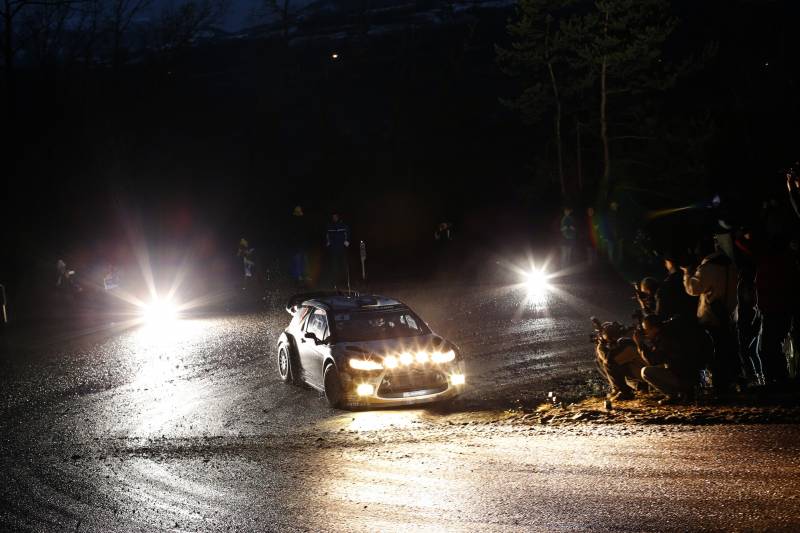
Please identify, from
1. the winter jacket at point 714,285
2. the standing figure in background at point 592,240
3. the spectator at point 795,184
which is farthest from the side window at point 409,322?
the standing figure in background at point 592,240

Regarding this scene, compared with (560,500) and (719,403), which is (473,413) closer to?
(719,403)

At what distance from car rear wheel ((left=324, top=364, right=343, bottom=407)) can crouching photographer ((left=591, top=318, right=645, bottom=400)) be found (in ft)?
11.6

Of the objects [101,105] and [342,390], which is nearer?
[342,390]

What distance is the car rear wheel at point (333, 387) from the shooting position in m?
12.6

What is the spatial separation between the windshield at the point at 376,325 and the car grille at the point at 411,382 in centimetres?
100

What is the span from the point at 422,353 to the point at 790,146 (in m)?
19.1

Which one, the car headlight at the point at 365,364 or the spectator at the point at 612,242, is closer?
the car headlight at the point at 365,364

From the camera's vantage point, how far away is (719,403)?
1054 cm

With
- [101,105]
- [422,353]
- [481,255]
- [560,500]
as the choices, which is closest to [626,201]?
[481,255]

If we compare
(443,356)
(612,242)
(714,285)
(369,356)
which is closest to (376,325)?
(369,356)

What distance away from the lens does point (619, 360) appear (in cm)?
1188

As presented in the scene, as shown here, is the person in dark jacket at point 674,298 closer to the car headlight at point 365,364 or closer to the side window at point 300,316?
the car headlight at point 365,364

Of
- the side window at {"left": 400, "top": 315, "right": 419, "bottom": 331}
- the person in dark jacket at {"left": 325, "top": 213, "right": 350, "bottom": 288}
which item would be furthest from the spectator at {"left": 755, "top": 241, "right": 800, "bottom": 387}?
the person in dark jacket at {"left": 325, "top": 213, "right": 350, "bottom": 288}

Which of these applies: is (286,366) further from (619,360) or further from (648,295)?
(648,295)
